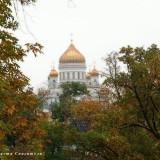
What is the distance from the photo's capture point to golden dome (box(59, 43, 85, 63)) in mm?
79438

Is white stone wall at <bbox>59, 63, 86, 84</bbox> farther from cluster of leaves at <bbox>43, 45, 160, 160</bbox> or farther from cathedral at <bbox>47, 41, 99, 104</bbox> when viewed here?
cluster of leaves at <bbox>43, 45, 160, 160</bbox>

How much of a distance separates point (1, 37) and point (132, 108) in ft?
19.0

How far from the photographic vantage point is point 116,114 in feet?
41.2

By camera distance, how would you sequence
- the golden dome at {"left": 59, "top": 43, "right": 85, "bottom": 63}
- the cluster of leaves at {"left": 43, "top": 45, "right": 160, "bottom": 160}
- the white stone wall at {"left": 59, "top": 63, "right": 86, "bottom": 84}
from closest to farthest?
the cluster of leaves at {"left": 43, "top": 45, "right": 160, "bottom": 160} → the golden dome at {"left": 59, "top": 43, "right": 85, "bottom": 63} → the white stone wall at {"left": 59, "top": 63, "right": 86, "bottom": 84}

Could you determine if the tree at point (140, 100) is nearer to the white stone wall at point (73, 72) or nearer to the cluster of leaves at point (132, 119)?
the cluster of leaves at point (132, 119)

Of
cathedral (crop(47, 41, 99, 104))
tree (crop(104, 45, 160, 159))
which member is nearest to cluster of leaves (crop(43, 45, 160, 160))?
tree (crop(104, 45, 160, 159))

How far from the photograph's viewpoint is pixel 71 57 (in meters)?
79.4

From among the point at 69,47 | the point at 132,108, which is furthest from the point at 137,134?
the point at 69,47

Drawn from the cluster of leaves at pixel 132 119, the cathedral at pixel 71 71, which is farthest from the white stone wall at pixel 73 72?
the cluster of leaves at pixel 132 119

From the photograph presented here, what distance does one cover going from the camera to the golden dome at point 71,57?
79438 millimetres

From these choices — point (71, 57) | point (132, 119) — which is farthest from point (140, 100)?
point (71, 57)

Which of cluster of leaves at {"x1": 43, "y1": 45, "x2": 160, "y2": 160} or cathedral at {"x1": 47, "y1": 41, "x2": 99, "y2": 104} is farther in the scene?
cathedral at {"x1": 47, "y1": 41, "x2": 99, "y2": 104}

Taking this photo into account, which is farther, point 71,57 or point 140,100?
point 71,57

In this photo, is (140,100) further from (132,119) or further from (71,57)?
(71,57)
